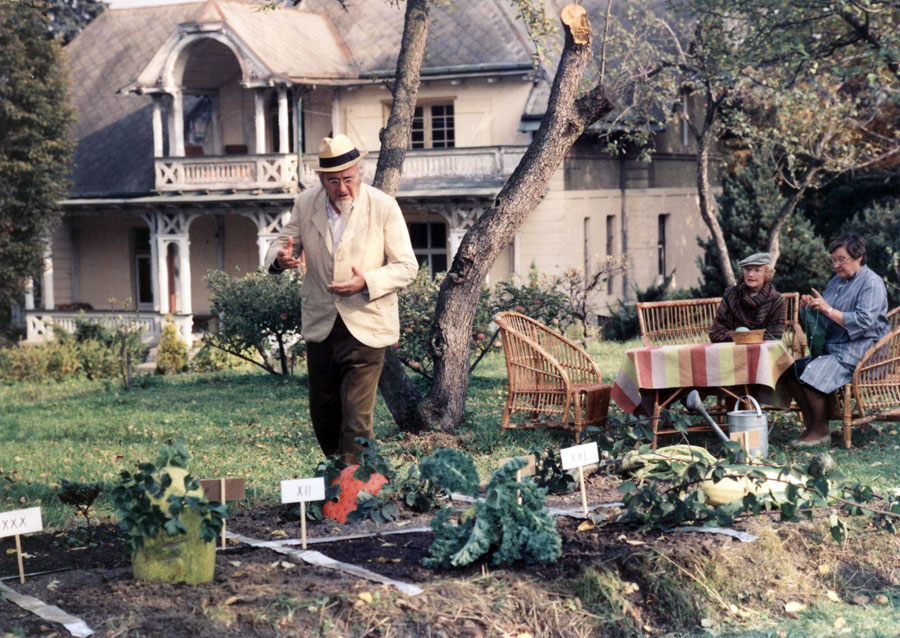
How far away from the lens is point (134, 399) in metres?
14.3

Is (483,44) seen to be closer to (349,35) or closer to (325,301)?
(349,35)

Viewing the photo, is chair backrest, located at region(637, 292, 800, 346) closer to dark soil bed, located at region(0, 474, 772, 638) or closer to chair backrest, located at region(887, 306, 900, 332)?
chair backrest, located at region(887, 306, 900, 332)

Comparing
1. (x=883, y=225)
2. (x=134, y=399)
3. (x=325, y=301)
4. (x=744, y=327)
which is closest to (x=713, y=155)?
(x=883, y=225)

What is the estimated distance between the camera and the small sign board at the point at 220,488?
220 inches

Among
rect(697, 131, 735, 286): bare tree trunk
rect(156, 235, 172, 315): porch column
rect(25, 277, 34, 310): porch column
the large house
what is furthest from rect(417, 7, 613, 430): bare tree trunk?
rect(25, 277, 34, 310): porch column

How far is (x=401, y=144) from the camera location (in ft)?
30.9

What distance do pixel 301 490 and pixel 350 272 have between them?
1421mm

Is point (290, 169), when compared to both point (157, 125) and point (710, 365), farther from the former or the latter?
point (710, 365)

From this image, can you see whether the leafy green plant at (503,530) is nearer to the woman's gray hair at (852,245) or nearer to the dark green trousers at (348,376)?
the dark green trousers at (348,376)

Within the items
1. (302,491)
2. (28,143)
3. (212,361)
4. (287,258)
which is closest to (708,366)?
(287,258)

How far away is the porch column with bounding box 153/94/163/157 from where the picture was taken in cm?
2462

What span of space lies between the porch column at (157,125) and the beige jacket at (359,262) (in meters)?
19.2

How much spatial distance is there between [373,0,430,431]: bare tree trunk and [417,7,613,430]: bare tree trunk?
0.55 ft

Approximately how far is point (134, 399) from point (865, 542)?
1032cm
